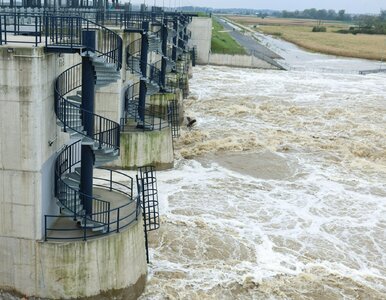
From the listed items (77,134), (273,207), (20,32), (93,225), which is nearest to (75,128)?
(77,134)

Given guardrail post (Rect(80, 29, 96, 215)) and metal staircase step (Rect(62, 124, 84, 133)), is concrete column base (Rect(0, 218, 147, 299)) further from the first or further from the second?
metal staircase step (Rect(62, 124, 84, 133))

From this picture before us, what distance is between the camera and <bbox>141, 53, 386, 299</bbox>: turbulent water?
14961mm

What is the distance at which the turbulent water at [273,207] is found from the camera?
1496 cm

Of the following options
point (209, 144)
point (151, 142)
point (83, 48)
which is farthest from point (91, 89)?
point (209, 144)

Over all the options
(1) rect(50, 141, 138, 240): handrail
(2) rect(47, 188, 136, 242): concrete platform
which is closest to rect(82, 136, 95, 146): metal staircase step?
(1) rect(50, 141, 138, 240): handrail

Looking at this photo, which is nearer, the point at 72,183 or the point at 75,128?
the point at 75,128

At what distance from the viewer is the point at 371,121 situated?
120ft

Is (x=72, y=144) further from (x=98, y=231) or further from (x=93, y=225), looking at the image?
(x=98, y=231)

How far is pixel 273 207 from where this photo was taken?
67.2 ft

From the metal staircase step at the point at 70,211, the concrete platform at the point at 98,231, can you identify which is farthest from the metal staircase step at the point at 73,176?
the concrete platform at the point at 98,231

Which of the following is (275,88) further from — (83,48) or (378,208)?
(83,48)

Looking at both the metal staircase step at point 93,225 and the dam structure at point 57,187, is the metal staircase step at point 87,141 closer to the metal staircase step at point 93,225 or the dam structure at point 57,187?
the dam structure at point 57,187

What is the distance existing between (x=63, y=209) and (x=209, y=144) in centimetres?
1632

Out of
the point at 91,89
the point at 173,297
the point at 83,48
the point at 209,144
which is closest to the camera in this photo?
the point at 83,48
